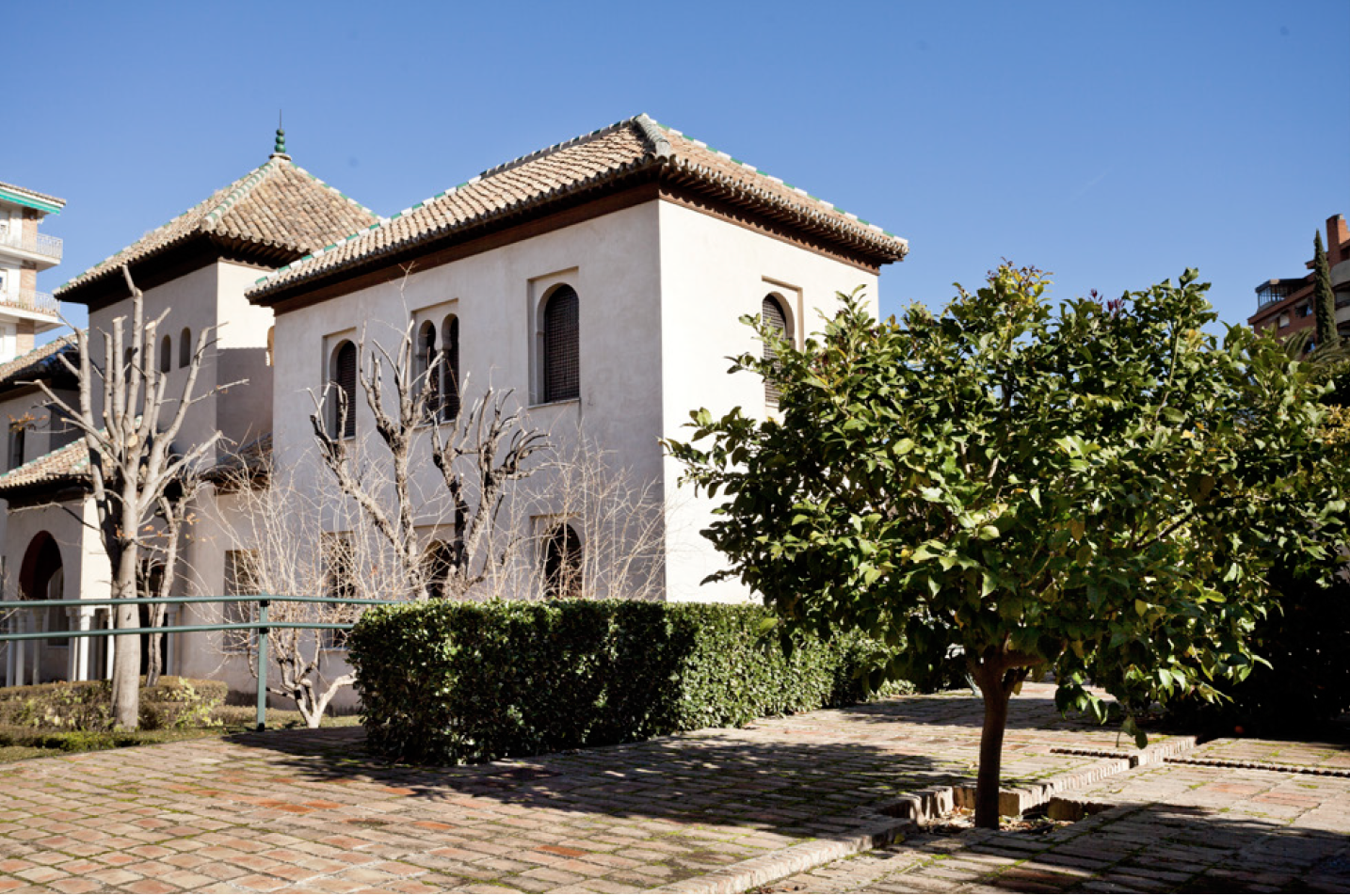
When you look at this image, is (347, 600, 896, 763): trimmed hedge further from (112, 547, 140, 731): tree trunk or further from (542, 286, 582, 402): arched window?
(542, 286, 582, 402): arched window

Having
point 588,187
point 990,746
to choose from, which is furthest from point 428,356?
point 990,746

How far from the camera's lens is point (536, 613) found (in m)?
9.13

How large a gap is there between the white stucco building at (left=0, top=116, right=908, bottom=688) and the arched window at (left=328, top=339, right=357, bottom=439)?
0.05 metres

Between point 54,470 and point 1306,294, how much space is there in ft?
217

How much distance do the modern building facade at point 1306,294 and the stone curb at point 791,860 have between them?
52619mm

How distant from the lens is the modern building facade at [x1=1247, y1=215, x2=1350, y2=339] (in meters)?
57.1

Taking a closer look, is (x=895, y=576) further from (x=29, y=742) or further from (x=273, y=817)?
(x=29, y=742)

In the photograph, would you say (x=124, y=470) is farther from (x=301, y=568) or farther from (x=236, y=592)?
(x=236, y=592)

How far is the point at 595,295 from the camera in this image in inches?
605

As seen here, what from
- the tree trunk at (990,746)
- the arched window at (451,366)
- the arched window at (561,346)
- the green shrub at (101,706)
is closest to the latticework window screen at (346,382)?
the arched window at (451,366)

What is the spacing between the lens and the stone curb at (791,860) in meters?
4.85

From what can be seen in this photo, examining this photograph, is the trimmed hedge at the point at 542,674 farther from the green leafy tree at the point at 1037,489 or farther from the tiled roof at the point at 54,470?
the tiled roof at the point at 54,470

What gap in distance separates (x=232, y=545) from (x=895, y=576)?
18.1 m

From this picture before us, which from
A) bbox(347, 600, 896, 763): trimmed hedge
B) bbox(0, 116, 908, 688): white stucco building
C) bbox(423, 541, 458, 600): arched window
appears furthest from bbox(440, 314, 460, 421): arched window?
bbox(347, 600, 896, 763): trimmed hedge
